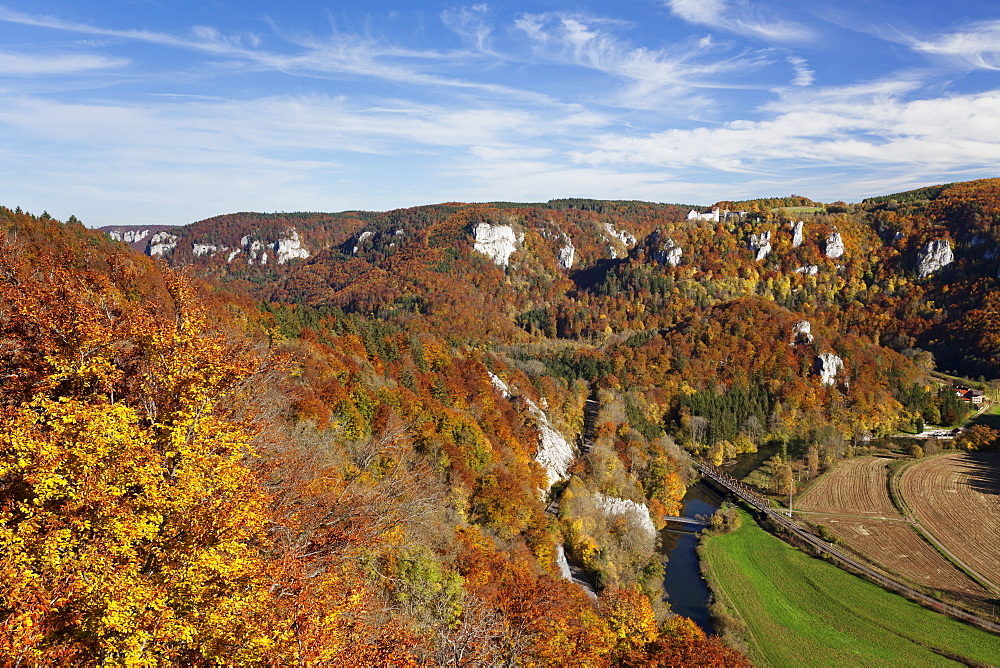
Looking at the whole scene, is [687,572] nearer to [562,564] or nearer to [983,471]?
[562,564]

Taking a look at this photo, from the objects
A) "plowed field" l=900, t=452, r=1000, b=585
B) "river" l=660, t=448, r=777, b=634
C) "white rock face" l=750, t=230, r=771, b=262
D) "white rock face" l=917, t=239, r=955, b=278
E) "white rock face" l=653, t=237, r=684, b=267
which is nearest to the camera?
"river" l=660, t=448, r=777, b=634

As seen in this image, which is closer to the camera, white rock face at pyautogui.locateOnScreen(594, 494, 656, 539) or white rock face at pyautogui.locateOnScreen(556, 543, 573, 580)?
white rock face at pyautogui.locateOnScreen(556, 543, 573, 580)

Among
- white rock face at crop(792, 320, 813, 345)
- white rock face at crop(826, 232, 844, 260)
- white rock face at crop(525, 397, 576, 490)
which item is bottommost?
white rock face at crop(525, 397, 576, 490)

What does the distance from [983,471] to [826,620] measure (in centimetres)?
5235

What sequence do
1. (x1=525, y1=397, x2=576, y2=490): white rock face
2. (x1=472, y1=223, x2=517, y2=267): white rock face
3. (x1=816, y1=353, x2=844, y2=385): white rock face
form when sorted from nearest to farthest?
(x1=525, y1=397, x2=576, y2=490): white rock face < (x1=816, y1=353, x2=844, y2=385): white rock face < (x1=472, y1=223, x2=517, y2=267): white rock face

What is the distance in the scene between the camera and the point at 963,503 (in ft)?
198

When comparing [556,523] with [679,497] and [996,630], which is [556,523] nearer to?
[679,497]

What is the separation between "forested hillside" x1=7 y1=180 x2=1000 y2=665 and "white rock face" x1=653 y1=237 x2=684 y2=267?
185 feet

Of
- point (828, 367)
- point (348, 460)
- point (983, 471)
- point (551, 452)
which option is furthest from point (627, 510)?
point (828, 367)

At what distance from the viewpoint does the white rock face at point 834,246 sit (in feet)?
577

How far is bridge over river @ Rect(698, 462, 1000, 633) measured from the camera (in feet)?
129

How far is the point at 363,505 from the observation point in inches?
766

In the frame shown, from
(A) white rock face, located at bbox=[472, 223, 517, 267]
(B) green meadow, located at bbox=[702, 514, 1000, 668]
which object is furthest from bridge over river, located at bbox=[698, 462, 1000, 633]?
(A) white rock face, located at bbox=[472, 223, 517, 267]

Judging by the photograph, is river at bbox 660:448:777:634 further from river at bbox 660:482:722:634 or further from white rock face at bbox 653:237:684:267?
white rock face at bbox 653:237:684:267
